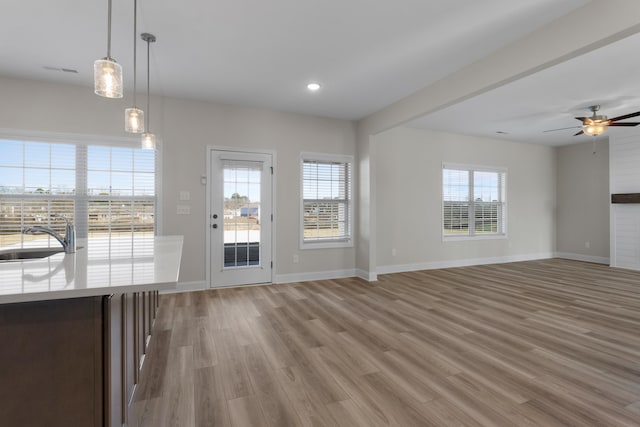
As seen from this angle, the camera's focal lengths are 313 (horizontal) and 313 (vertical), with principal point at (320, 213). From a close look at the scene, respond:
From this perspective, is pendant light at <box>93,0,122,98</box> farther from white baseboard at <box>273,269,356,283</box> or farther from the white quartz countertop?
white baseboard at <box>273,269,356,283</box>

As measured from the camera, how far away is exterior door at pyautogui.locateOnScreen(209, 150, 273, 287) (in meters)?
4.70

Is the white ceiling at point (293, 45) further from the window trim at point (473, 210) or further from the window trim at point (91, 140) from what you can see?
the window trim at point (473, 210)

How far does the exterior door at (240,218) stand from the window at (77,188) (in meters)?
0.87

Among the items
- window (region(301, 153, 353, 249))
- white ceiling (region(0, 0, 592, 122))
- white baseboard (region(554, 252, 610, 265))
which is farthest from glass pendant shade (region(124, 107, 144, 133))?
white baseboard (region(554, 252, 610, 265))

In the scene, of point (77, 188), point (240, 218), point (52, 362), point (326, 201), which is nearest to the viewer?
point (52, 362)

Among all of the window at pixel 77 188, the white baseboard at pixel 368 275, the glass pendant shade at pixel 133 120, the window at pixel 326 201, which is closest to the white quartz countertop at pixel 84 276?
the glass pendant shade at pixel 133 120

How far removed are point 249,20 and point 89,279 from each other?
240 centimetres

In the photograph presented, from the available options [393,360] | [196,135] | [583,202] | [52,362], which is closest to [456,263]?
[583,202]

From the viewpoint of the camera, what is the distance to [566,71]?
360cm

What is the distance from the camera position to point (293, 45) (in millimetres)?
3078

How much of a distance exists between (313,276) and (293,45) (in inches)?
138

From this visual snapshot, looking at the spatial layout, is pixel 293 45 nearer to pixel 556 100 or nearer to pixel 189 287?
pixel 189 287

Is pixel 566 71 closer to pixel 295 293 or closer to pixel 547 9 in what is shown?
pixel 547 9

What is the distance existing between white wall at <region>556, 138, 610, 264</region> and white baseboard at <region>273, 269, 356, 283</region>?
5765 millimetres
